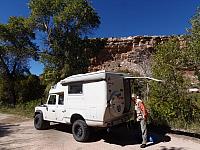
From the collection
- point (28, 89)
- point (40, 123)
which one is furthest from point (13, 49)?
point (40, 123)

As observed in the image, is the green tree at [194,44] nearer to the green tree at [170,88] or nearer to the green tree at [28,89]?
the green tree at [170,88]

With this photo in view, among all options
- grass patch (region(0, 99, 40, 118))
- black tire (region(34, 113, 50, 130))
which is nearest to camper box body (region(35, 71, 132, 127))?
black tire (region(34, 113, 50, 130))

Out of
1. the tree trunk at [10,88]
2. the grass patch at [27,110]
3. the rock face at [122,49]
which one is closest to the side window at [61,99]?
the grass patch at [27,110]

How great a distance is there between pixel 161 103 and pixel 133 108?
2.03 meters

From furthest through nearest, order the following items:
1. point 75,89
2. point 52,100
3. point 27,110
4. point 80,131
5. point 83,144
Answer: point 27,110 → point 52,100 → point 75,89 → point 80,131 → point 83,144

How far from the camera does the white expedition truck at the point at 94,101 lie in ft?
38.1

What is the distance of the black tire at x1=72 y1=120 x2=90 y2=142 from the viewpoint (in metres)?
12.2

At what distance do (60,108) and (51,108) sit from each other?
1014mm

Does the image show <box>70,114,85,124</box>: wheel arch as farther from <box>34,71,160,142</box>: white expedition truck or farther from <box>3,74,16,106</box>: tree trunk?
<box>3,74,16,106</box>: tree trunk

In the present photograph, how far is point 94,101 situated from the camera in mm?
11844

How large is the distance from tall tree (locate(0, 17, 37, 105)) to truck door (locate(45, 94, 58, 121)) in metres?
18.9

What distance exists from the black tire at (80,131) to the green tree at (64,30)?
1530 centimetres

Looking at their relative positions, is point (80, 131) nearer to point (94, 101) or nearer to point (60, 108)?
point (94, 101)

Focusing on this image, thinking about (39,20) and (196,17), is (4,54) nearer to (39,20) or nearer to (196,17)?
(39,20)
